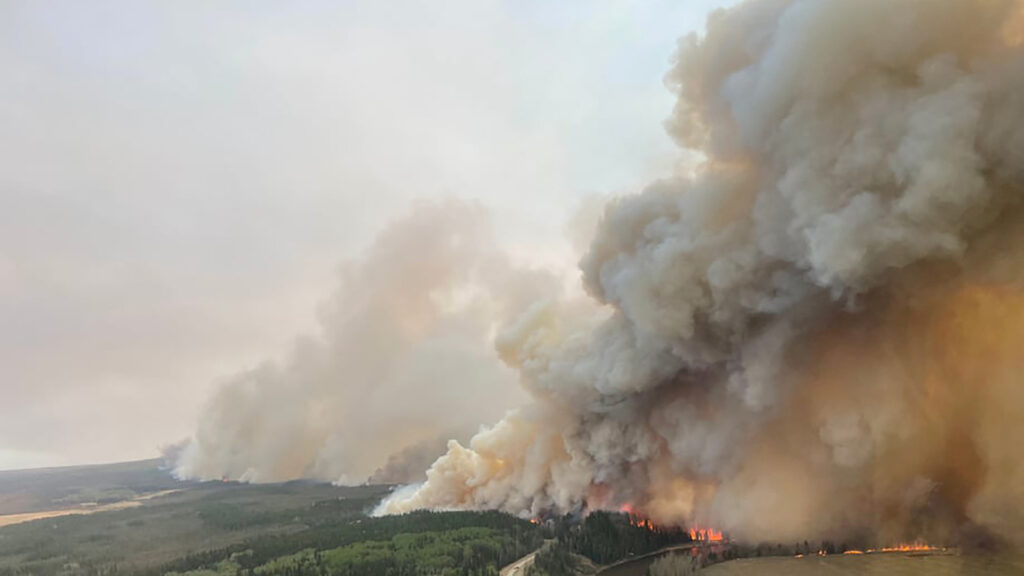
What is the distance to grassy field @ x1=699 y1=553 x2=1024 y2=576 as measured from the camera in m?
40.0

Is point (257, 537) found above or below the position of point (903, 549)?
below

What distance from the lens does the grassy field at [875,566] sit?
40.0 metres

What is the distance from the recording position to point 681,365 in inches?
2382

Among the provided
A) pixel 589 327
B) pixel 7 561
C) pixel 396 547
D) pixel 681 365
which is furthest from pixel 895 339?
pixel 7 561

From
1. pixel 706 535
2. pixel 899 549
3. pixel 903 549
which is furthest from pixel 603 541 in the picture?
pixel 903 549

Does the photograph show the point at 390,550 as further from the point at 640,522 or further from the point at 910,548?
the point at 910,548

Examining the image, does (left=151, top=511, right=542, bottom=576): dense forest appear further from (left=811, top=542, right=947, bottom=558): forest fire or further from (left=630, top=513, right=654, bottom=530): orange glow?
(left=811, top=542, right=947, bottom=558): forest fire

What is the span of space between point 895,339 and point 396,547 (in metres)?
49.8

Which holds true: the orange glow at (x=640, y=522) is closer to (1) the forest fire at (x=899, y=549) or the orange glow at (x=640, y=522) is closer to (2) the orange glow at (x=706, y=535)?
(2) the orange glow at (x=706, y=535)

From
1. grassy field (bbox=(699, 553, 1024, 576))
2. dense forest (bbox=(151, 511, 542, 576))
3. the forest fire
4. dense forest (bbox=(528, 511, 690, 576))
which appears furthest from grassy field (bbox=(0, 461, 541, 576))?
the forest fire

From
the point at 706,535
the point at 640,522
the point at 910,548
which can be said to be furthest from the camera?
the point at 640,522

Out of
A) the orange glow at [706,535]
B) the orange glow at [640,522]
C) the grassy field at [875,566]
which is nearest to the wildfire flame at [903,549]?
the grassy field at [875,566]

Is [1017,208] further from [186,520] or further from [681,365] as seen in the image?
[186,520]

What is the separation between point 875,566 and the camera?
143ft
